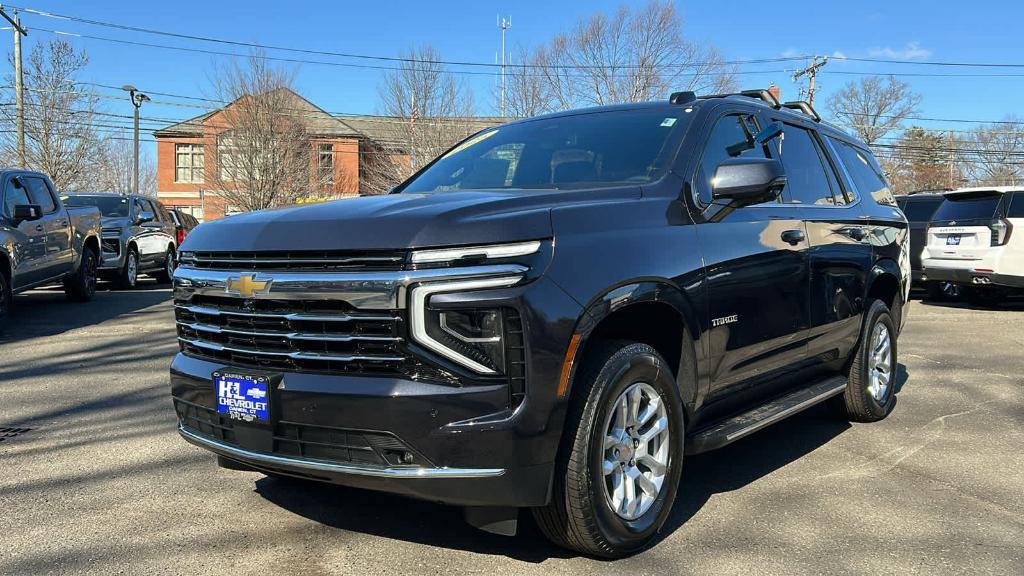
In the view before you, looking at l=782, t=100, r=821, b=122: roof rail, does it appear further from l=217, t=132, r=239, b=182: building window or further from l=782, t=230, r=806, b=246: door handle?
l=217, t=132, r=239, b=182: building window

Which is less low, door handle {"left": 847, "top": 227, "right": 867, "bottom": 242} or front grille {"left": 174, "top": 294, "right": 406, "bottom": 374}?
door handle {"left": 847, "top": 227, "right": 867, "bottom": 242}

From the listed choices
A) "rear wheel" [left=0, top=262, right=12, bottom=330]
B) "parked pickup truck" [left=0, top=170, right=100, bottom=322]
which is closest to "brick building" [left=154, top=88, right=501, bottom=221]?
"parked pickup truck" [left=0, top=170, right=100, bottom=322]

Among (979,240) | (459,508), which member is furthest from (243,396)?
(979,240)

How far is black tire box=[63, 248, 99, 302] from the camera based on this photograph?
39.7 feet

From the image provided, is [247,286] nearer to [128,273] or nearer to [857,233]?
[857,233]

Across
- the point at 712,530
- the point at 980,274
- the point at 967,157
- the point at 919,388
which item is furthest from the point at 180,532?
the point at 967,157

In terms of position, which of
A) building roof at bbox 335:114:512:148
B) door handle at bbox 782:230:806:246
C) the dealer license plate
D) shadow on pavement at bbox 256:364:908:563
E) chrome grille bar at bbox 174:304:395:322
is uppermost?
building roof at bbox 335:114:512:148

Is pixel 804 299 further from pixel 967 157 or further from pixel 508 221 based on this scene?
pixel 967 157

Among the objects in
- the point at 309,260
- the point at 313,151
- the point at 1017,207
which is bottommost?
the point at 309,260

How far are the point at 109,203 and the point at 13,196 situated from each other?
221 inches

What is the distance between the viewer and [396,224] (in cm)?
276

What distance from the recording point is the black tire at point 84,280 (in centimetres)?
1211

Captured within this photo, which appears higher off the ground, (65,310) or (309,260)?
(309,260)

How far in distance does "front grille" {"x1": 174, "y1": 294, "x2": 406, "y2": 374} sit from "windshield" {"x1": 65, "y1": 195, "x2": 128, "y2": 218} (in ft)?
44.3
